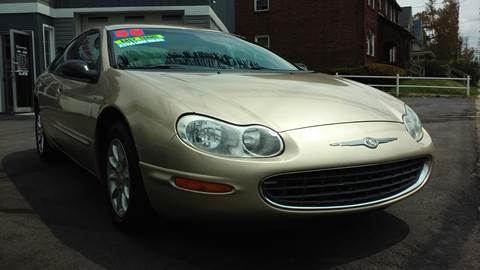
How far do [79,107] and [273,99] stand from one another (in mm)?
1673

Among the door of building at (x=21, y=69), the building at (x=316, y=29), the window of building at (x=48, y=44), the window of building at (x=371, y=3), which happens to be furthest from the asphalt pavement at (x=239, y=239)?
the window of building at (x=371, y=3)

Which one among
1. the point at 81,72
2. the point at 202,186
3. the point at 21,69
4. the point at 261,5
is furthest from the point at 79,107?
Result: the point at 261,5

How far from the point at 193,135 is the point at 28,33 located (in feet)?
36.9

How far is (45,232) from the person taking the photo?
129 inches

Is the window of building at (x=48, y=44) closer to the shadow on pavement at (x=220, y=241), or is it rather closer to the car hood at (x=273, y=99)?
the shadow on pavement at (x=220, y=241)

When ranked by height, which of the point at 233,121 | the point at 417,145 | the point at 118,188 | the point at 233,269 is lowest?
the point at 233,269

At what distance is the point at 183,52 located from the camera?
12.5 feet

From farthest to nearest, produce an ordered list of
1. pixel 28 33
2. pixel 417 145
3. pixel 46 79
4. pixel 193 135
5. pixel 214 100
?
pixel 28 33
pixel 46 79
pixel 417 145
pixel 214 100
pixel 193 135

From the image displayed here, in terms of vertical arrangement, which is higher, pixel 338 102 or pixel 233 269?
pixel 338 102

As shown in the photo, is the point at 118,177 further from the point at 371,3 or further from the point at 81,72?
the point at 371,3

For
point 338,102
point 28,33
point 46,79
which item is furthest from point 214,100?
point 28,33

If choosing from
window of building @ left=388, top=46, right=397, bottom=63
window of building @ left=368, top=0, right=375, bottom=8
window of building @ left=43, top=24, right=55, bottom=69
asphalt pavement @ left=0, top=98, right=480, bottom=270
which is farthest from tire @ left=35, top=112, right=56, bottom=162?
window of building @ left=388, top=46, right=397, bottom=63

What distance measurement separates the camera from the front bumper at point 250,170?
97.3 inches

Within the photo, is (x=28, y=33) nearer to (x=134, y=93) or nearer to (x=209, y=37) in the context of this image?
(x=209, y=37)
